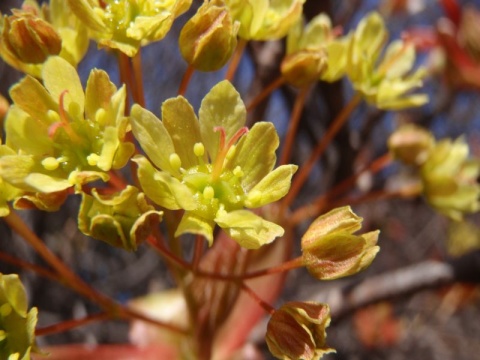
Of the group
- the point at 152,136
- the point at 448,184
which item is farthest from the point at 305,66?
the point at 448,184

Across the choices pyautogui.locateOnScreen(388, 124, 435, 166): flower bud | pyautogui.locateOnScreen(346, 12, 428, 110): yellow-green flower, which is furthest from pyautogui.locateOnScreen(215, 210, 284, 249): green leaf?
pyautogui.locateOnScreen(388, 124, 435, 166): flower bud

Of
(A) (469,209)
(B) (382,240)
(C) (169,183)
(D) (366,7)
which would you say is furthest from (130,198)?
(B) (382,240)

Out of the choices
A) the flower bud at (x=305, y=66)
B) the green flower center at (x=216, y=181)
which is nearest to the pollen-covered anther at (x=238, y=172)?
the green flower center at (x=216, y=181)

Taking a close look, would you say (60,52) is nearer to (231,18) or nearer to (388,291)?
(231,18)

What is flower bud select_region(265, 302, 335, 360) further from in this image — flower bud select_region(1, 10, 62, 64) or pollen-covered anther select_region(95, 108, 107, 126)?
flower bud select_region(1, 10, 62, 64)

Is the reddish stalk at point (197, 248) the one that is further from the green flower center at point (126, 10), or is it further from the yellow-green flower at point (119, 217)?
the green flower center at point (126, 10)

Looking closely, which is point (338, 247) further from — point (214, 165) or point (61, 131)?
point (61, 131)
